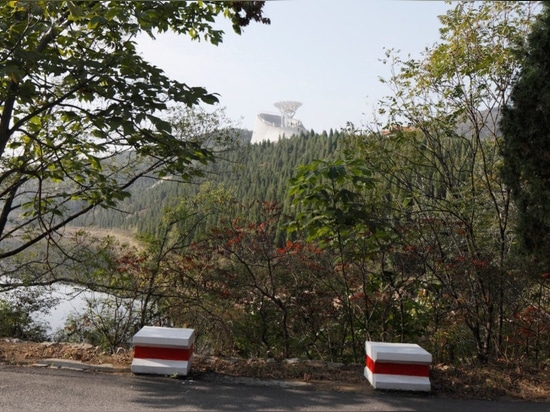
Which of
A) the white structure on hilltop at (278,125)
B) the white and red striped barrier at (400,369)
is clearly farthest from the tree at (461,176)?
the white structure on hilltop at (278,125)

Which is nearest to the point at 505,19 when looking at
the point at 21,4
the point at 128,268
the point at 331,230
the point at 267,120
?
the point at 331,230

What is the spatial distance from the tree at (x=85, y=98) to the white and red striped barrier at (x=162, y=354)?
7.28ft

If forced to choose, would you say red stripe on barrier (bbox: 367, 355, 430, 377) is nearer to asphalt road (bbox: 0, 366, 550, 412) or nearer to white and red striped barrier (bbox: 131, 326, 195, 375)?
asphalt road (bbox: 0, 366, 550, 412)

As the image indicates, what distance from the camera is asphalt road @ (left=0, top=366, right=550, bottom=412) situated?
14.9 ft

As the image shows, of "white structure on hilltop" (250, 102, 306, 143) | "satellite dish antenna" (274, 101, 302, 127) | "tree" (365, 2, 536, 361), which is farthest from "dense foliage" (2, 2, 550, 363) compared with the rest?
"satellite dish antenna" (274, 101, 302, 127)

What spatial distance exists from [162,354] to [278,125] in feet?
368

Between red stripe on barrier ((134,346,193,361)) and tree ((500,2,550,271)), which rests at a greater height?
tree ((500,2,550,271))

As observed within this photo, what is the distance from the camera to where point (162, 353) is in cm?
555

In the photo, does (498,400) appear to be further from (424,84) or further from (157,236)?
(157,236)

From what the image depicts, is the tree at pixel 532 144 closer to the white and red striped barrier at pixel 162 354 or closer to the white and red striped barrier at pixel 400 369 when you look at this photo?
the white and red striped barrier at pixel 400 369

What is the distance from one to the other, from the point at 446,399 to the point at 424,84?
15.6ft

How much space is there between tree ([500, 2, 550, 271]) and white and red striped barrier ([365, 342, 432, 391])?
6.39 feet

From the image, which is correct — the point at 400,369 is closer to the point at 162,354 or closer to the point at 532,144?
the point at 162,354

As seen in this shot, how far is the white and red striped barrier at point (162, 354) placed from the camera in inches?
215
